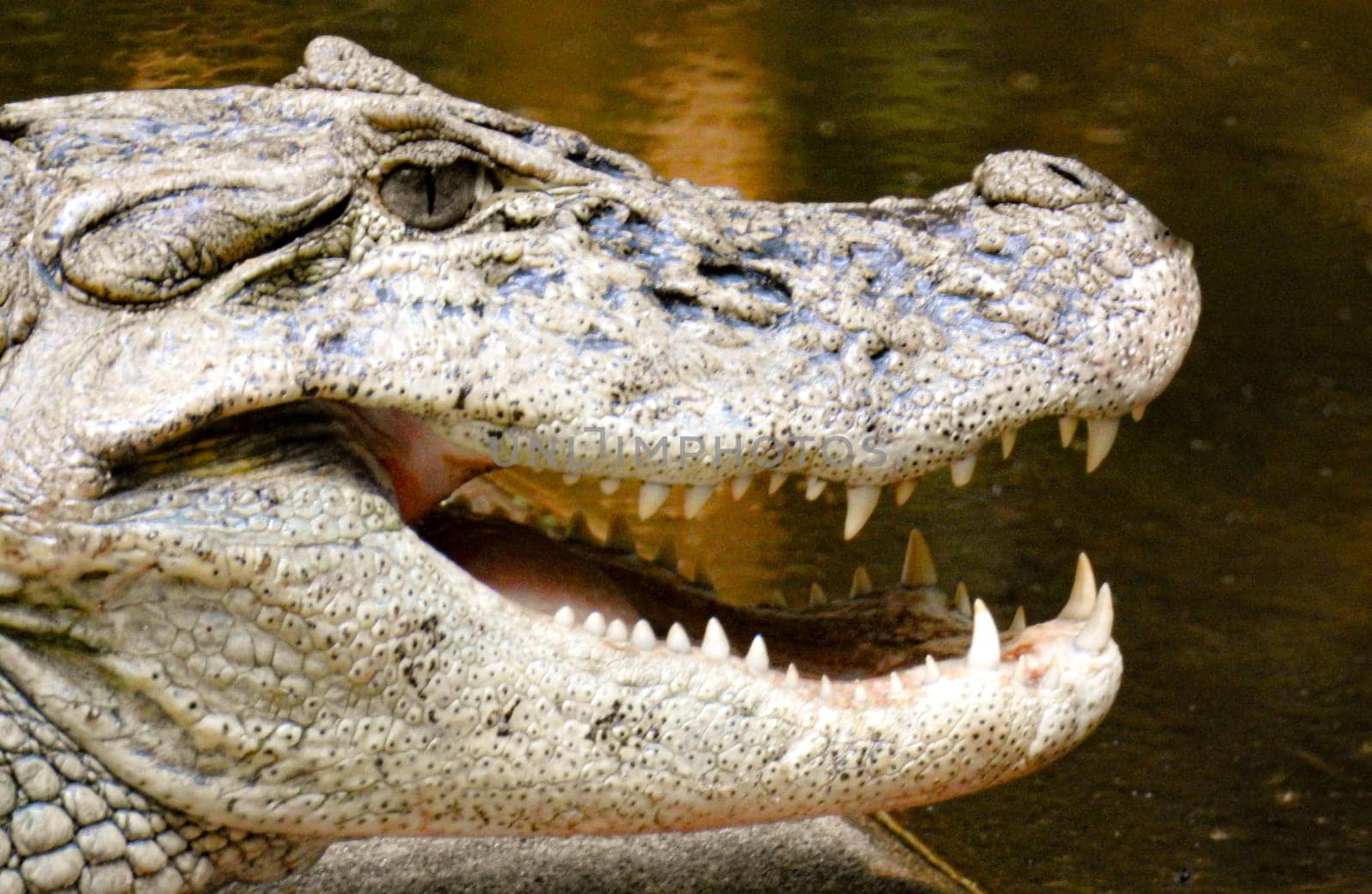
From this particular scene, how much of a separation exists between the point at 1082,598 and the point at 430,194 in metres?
1.04

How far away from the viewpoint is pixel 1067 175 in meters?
2.23

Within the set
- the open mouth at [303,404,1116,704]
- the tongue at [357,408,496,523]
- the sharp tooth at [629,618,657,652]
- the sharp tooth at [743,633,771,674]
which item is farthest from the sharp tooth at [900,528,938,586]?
the tongue at [357,408,496,523]

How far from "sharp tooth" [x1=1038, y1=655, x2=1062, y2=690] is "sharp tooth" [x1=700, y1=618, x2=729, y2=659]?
0.42 meters

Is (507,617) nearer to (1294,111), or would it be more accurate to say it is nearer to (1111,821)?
(1111,821)

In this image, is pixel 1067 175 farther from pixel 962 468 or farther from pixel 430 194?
pixel 430 194

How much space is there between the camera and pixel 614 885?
8.06 ft

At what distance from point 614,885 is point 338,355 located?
3.46 feet

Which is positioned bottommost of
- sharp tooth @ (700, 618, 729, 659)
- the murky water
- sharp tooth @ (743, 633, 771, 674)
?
the murky water

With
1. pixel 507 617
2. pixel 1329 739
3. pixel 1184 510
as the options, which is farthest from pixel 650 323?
pixel 1184 510

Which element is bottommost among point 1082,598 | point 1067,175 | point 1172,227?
point 1172,227

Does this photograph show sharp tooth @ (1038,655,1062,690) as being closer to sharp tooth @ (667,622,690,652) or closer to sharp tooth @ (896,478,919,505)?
sharp tooth @ (896,478,919,505)

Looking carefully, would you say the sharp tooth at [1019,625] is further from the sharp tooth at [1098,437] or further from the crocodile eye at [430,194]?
the crocodile eye at [430,194]

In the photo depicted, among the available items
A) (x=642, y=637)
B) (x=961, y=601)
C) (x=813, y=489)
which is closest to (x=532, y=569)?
(x=642, y=637)

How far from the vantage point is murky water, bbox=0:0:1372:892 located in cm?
295
